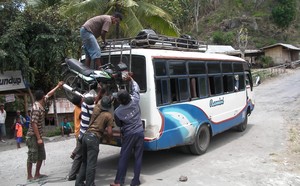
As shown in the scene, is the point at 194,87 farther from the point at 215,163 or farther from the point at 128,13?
the point at 128,13

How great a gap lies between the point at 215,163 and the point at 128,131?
8.27 feet

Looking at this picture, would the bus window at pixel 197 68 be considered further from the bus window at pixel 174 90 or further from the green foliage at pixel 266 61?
the green foliage at pixel 266 61

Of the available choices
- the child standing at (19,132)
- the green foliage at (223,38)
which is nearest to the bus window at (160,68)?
the child standing at (19,132)

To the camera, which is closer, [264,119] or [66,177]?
[66,177]

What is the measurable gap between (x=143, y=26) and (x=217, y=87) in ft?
24.8

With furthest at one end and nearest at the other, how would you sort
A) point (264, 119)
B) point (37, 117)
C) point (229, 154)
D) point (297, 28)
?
point (297, 28), point (264, 119), point (229, 154), point (37, 117)

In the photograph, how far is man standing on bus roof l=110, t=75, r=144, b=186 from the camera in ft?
20.5

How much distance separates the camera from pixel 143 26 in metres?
16.1

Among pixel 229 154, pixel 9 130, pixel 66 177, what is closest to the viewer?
pixel 66 177

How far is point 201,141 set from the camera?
868 centimetres

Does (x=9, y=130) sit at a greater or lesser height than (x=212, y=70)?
lesser

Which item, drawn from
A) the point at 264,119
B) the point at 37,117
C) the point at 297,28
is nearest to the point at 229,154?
the point at 37,117

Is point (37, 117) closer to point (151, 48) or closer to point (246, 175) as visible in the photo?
point (151, 48)

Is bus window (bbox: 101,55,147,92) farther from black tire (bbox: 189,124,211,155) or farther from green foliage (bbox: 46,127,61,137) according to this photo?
green foliage (bbox: 46,127,61,137)
